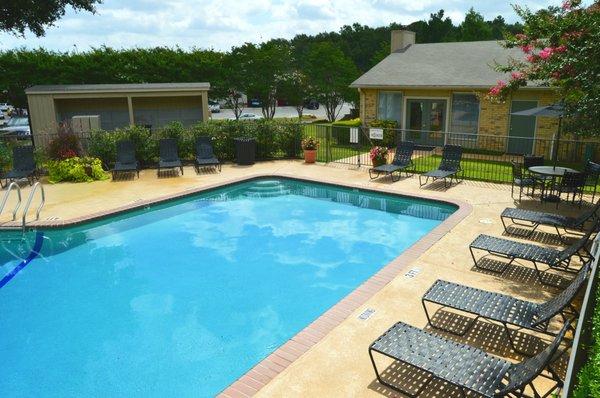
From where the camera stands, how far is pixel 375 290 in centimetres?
732

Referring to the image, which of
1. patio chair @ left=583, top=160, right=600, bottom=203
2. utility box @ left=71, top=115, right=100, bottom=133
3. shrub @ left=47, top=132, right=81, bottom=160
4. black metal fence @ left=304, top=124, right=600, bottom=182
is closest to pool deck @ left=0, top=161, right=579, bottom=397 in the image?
patio chair @ left=583, top=160, right=600, bottom=203

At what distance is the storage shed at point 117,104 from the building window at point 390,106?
8.92m

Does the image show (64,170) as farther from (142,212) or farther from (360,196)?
(360,196)

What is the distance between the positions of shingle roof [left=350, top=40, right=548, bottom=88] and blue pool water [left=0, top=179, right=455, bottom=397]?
9604 mm

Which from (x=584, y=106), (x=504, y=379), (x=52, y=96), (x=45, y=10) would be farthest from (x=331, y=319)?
(x=45, y=10)

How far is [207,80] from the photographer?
3456 cm

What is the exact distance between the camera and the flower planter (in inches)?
720

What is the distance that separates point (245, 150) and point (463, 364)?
14.3 meters

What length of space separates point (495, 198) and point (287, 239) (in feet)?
19.8

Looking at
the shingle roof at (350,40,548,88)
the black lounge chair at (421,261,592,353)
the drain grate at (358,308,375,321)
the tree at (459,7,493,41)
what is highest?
the tree at (459,7,493,41)

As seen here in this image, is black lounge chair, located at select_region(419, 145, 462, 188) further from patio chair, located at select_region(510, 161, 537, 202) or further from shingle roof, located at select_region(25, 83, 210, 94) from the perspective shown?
shingle roof, located at select_region(25, 83, 210, 94)

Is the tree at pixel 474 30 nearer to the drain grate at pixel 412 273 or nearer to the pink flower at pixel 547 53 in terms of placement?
the pink flower at pixel 547 53

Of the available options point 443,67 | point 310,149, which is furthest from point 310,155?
point 443,67

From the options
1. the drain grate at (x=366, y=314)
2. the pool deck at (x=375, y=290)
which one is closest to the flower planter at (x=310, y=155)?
the pool deck at (x=375, y=290)
